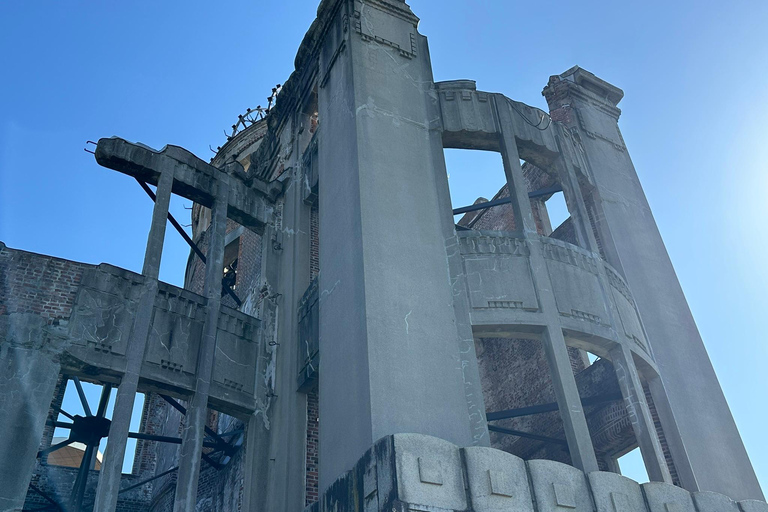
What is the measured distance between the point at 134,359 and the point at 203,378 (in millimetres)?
1136

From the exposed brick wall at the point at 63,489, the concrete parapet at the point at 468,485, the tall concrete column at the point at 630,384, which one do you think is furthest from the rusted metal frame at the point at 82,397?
the tall concrete column at the point at 630,384

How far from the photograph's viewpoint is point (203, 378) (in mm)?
11141

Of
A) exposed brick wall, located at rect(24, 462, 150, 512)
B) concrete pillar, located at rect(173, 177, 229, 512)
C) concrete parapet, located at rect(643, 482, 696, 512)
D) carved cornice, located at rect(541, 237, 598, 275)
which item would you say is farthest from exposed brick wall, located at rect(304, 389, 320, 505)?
exposed brick wall, located at rect(24, 462, 150, 512)

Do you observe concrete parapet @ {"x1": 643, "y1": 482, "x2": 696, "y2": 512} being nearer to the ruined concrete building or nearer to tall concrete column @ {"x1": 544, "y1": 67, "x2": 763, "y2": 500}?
the ruined concrete building

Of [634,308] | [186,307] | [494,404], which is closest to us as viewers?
[186,307]

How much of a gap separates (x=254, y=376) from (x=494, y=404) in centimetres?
694

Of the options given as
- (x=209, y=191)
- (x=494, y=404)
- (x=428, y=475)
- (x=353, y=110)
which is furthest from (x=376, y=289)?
(x=494, y=404)

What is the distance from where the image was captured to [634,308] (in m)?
12.6

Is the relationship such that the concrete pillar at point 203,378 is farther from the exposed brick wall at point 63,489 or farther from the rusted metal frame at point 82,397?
the exposed brick wall at point 63,489

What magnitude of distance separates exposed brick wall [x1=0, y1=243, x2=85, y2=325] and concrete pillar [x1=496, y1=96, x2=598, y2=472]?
23.7 feet

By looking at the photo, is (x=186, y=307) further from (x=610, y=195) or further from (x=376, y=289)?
(x=610, y=195)

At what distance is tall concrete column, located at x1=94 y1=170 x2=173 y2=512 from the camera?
931 cm

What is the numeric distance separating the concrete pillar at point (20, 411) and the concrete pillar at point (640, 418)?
8.45 metres

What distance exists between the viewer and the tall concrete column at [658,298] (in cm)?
1100
